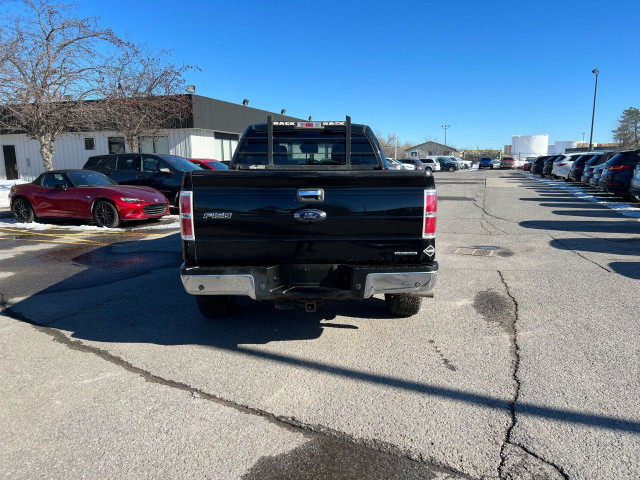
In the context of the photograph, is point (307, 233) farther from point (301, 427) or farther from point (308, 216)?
point (301, 427)

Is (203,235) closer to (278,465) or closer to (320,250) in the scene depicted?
(320,250)

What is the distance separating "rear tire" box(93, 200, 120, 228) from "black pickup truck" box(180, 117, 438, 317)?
27.3 ft

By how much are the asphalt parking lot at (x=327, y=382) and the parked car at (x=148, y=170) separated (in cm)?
706

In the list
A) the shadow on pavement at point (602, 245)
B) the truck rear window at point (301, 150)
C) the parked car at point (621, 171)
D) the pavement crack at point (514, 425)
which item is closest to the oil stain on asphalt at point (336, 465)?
the pavement crack at point (514, 425)

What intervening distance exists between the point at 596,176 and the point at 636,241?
957cm

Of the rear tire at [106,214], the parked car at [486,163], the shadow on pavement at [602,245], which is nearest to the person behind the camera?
the shadow on pavement at [602,245]

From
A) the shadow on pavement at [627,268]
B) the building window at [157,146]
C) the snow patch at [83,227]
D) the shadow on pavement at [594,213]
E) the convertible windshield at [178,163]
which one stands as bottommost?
the snow patch at [83,227]

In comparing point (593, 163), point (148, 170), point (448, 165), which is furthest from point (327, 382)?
point (448, 165)

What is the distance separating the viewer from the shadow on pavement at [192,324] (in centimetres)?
340

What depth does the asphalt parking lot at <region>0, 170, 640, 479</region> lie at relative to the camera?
2736 mm

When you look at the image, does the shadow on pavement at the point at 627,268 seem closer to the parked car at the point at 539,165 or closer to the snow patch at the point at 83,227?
the snow patch at the point at 83,227

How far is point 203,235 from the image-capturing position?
394 centimetres

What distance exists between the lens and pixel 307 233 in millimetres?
3938

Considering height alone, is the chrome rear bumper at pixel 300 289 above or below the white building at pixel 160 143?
below
